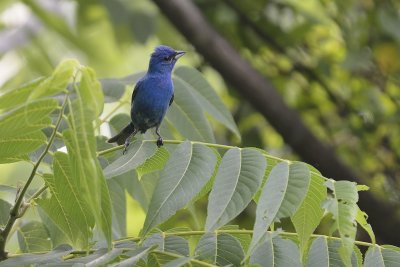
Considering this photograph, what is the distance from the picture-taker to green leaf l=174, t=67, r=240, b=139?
3518mm

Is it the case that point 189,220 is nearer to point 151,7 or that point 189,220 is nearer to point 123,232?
point 151,7

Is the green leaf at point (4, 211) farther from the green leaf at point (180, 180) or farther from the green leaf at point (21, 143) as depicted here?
the green leaf at point (180, 180)

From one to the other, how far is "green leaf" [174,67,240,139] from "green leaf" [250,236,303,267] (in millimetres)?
1090

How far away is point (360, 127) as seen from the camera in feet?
20.5

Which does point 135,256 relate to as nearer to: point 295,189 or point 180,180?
point 180,180

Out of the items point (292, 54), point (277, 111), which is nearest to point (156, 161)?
point (277, 111)

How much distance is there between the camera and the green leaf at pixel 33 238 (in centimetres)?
301

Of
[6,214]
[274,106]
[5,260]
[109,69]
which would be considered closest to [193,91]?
[6,214]

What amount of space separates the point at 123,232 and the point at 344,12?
11.8 ft

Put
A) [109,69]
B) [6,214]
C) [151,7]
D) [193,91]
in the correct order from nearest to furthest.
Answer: [6,214], [193,91], [151,7], [109,69]

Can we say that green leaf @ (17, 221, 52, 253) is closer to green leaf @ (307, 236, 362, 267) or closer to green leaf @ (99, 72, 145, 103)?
green leaf @ (99, 72, 145, 103)

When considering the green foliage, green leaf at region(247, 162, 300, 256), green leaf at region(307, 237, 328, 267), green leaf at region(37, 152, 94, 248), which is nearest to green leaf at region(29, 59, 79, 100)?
the green foliage

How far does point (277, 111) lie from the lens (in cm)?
544

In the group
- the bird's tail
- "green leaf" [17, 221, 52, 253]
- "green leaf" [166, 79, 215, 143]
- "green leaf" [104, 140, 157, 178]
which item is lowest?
"green leaf" [17, 221, 52, 253]
